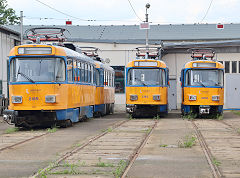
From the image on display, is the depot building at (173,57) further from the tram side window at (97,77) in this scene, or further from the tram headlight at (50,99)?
the tram headlight at (50,99)

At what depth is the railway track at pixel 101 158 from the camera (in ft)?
29.5

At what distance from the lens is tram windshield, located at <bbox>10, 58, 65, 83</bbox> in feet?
58.8

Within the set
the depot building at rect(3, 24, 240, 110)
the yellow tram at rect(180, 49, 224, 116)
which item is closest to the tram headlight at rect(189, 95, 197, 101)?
the yellow tram at rect(180, 49, 224, 116)

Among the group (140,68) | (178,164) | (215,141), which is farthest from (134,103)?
(178,164)

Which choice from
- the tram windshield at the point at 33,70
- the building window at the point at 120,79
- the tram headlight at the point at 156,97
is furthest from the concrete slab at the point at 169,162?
the building window at the point at 120,79

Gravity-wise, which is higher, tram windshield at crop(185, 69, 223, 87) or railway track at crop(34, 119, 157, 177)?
tram windshield at crop(185, 69, 223, 87)

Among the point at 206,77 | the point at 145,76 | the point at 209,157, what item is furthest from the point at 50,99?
the point at 206,77

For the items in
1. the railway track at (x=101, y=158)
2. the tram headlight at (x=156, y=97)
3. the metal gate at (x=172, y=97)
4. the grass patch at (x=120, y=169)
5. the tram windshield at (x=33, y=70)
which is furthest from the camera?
the metal gate at (x=172, y=97)

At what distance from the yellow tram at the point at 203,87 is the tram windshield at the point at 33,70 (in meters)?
9.79

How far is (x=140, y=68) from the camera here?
2608 cm

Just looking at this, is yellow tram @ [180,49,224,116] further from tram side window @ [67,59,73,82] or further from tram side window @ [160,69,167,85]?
tram side window @ [67,59,73,82]

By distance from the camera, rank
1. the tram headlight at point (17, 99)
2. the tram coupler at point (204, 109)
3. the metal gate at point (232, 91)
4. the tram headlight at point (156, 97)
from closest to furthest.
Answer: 1. the tram headlight at point (17, 99)
2. the tram coupler at point (204, 109)
3. the tram headlight at point (156, 97)
4. the metal gate at point (232, 91)

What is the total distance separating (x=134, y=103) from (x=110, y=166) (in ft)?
53.7

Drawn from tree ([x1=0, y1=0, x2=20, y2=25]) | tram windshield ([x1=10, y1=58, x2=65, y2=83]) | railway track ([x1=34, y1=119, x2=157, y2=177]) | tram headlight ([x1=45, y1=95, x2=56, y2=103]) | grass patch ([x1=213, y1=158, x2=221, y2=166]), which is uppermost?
tree ([x1=0, y1=0, x2=20, y2=25])
